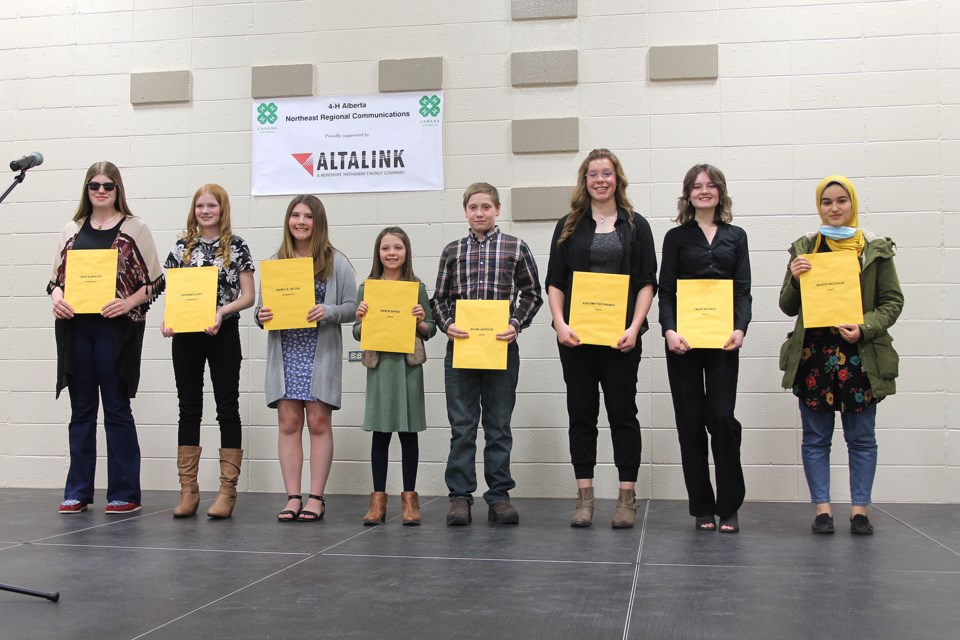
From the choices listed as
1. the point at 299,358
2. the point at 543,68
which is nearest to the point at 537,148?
the point at 543,68

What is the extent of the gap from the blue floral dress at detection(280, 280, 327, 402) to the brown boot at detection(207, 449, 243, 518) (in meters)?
0.37

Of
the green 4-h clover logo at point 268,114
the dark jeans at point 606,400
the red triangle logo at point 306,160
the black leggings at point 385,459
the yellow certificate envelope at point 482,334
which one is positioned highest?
the green 4-h clover logo at point 268,114

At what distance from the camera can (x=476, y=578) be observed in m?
2.57

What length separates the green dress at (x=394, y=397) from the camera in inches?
144

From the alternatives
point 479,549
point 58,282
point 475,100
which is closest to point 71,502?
point 58,282

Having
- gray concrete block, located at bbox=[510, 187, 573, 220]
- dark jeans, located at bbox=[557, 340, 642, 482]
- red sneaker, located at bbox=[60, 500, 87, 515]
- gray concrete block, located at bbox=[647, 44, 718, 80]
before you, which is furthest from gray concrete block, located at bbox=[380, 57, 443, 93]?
red sneaker, located at bbox=[60, 500, 87, 515]

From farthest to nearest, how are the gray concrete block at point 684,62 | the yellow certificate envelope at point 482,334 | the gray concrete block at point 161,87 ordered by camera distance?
the gray concrete block at point 161,87 < the gray concrete block at point 684,62 < the yellow certificate envelope at point 482,334

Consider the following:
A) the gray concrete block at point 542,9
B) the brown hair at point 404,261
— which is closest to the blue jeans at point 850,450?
the brown hair at point 404,261

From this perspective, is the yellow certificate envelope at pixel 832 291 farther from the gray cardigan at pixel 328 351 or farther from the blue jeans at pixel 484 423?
the gray cardigan at pixel 328 351

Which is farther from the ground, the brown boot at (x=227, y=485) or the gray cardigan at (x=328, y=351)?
the gray cardigan at (x=328, y=351)

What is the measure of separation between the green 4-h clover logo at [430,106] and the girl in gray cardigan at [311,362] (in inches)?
43.6

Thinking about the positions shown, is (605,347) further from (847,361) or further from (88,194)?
(88,194)

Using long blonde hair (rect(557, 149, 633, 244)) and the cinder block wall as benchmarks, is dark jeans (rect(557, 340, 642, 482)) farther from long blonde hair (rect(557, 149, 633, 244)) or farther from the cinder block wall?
the cinder block wall

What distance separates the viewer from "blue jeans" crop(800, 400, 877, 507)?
3.41 m
